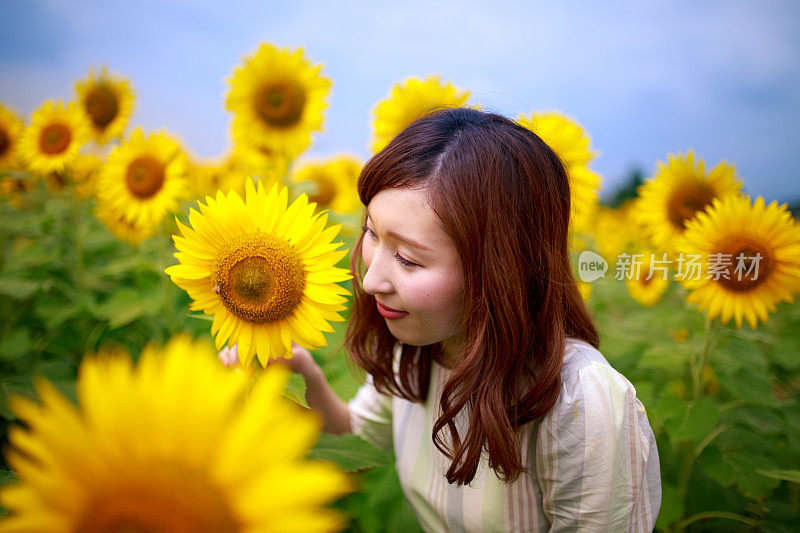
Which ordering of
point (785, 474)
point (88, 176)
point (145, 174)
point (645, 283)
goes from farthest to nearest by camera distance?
point (88, 176)
point (645, 283)
point (145, 174)
point (785, 474)

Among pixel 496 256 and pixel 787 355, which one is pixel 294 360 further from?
pixel 787 355

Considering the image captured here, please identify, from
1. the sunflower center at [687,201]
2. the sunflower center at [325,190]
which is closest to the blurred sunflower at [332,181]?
the sunflower center at [325,190]

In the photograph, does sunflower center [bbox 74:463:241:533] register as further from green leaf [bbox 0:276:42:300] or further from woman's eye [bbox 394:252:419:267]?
green leaf [bbox 0:276:42:300]

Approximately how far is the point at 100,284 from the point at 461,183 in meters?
2.30

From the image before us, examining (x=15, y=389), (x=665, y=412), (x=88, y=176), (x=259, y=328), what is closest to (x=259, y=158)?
(x=88, y=176)

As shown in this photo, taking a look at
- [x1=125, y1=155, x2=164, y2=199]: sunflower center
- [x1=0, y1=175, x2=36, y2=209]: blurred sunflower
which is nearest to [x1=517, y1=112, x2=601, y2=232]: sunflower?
[x1=125, y1=155, x2=164, y2=199]: sunflower center

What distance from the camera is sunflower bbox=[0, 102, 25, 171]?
118 inches

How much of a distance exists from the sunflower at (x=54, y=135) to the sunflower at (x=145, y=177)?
0.50m

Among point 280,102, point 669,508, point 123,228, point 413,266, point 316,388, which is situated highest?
point 280,102

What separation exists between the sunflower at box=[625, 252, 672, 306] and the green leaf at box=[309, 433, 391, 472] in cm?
208

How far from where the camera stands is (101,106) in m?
3.05

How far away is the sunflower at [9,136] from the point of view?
2.99 meters

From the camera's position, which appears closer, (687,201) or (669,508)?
(669,508)

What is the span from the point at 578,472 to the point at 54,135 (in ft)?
9.75
